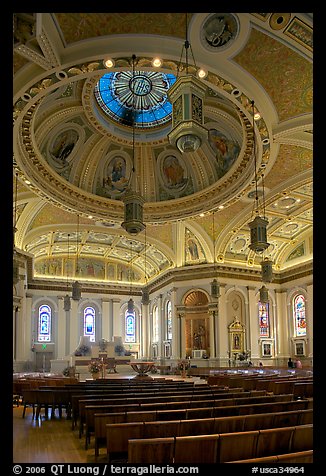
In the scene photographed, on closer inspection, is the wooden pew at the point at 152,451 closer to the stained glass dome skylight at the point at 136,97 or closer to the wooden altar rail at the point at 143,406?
the wooden altar rail at the point at 143,406

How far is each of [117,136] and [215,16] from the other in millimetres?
11301

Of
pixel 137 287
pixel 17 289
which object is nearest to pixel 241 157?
pixel 17 289

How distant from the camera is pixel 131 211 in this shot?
12695 mm

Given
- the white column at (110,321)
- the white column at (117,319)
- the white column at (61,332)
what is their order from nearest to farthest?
the white column at (61,332), the white column at (110,321), the white column at (117,319)

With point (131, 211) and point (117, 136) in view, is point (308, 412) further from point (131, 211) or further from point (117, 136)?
point (117, 136)

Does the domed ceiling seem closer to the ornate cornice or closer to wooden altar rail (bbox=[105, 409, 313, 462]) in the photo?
the ornate cornice

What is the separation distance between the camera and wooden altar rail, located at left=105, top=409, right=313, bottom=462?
5680 mm

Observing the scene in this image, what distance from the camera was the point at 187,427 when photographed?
5.90 m

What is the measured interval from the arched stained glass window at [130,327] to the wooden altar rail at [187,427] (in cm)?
2881

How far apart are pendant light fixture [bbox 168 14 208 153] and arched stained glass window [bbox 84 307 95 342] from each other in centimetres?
2786

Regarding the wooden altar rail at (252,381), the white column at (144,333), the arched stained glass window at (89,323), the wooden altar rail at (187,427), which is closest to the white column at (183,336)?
the white column at (144,333)

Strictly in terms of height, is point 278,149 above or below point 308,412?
above

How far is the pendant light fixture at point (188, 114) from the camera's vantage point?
753 cm
